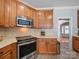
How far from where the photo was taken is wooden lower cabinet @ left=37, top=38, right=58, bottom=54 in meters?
5.84

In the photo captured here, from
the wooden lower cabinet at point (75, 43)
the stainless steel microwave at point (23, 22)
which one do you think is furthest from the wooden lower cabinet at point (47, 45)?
the wooden lower cabinet at point (75, 43)

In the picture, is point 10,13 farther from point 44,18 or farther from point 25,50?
point 44,18

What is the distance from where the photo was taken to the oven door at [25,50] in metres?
3.97

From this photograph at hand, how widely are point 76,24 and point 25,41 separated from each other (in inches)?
138

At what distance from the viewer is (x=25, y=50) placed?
4383 mm

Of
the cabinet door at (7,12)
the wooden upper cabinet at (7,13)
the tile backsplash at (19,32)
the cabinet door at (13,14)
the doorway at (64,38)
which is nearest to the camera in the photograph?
the wooden upper cabinet at (7,13)

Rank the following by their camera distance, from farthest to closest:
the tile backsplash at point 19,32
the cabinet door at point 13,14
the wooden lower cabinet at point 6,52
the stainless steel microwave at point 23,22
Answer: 1. the stainless steel microwave at point 23,22
2. the tile backsplash at point 19,32
3. the cabinet door at point 13,14
4. the wooden lower cabinet at point 6,52

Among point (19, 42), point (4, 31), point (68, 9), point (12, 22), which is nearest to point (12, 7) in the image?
point (12, 22)

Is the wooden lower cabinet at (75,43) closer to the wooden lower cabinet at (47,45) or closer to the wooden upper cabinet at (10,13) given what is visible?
the wooden lower cabinet at (47,45)

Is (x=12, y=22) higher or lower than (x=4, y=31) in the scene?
higher

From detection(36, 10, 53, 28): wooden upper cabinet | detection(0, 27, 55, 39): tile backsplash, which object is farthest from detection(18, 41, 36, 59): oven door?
detection(36, 10, 53, 28): wooden upper cabinet

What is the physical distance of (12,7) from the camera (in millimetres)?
4098

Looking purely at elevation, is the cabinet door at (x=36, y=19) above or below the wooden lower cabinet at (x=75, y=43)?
above

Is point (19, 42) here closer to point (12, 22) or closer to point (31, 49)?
point (12, 22)
